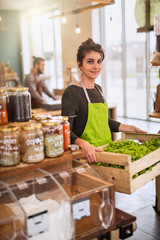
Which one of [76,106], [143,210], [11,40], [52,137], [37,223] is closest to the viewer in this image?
[37,223]

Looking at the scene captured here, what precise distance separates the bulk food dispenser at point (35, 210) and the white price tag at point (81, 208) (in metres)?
0.03

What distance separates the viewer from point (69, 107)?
225cm

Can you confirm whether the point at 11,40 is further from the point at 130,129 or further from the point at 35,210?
the point at 35,210

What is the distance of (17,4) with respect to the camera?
11.5 meters

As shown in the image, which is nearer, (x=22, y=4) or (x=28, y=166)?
(x=28, y=166)

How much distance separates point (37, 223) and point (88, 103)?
1175mm

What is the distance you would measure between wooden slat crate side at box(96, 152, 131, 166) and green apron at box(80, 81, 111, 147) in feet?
1.45

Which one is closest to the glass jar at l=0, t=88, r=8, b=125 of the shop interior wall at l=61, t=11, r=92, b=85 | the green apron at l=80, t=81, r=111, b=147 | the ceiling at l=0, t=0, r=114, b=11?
the green apron at l=80, t=81, r=111, b=147

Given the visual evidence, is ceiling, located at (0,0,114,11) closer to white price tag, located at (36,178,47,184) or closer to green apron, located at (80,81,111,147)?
green apron, located at (80,81,111,147)

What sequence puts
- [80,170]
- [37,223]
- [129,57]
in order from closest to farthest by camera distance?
[37,223]
[80,170]
[129,57]

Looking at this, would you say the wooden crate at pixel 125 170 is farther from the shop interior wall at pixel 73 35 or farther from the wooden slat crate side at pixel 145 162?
the shop interior wall at pixel 73 35

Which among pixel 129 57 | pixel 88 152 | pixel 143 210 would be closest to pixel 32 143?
pixel 88 152

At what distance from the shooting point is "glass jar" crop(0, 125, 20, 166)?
1.44m

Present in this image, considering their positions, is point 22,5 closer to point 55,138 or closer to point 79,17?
point 79,17
